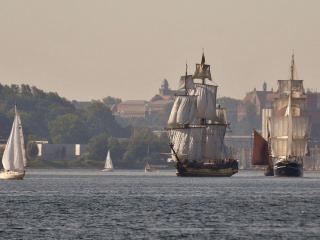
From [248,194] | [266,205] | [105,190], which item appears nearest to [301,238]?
[266,205]

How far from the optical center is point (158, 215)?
410 ft

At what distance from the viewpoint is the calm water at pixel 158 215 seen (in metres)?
107

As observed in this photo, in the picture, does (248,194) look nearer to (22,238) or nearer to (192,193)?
(192,193)

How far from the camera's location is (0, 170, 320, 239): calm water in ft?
350

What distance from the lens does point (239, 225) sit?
114m

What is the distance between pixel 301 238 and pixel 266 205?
128 ft

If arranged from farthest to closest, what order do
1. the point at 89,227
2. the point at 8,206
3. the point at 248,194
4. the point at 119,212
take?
1. the point at 248,194
2. the point at 8,206
3. the point at 119,212
4. the point at 89,227

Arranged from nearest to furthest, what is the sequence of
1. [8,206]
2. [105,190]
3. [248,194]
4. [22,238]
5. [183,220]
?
[22,238] → [183,220] → [8,206] → [248,194] → [105,190]

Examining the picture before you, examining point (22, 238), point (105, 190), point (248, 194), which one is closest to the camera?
point (22, 238)

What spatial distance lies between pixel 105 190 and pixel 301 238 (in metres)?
80.8

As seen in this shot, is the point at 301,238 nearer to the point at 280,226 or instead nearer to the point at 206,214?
the point at 280,226

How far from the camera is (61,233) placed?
106 m

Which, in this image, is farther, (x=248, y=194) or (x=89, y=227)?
(x=248, y=194)

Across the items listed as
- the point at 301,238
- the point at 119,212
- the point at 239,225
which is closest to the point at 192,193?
the point at 119,212
